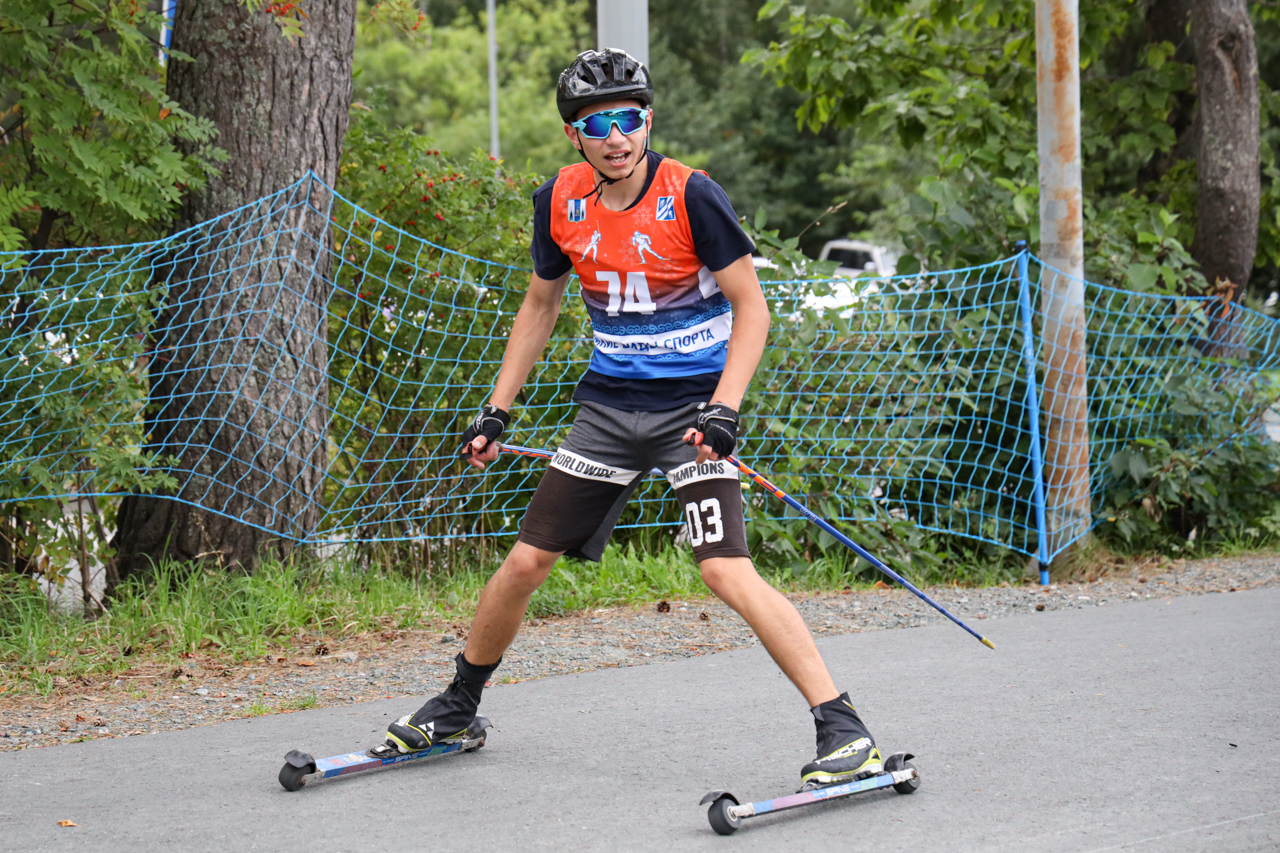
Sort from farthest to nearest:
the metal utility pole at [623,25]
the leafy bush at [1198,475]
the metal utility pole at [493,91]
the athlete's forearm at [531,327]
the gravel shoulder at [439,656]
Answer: the metal utility pole at [493,91]
the leafy bush at [1198,475]
the metal utility pole at [623,25]
the gravel shoulder at [439,656]
the athlete's forearm at [531,327]

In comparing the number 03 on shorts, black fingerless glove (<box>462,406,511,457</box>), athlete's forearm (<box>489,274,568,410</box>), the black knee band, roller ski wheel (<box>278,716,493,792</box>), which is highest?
athlete's forearm (<box>489,274,568,410</box>)

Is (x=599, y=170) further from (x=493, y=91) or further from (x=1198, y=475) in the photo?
(x=493, y=91)

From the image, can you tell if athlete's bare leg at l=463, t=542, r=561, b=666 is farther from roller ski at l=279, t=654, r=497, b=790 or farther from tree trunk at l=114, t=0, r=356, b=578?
tree trunk at l=114, t=0, r=356, b=578

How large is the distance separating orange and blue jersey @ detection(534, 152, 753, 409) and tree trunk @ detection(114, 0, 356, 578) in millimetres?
2438

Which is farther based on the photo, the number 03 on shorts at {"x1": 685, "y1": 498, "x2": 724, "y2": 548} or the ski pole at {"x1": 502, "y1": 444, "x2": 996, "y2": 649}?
the ski pole at {"x1": 502, "y1": 444, "x2": 996, "y2": 649}

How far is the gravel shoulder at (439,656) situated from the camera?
14.7ft

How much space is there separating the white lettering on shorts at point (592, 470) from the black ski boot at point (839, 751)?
0.85m

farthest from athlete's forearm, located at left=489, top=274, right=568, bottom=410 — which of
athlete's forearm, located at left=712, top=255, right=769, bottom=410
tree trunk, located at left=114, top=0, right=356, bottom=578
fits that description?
tree trunk, located at left=114, top=0, right=356, bottom=578

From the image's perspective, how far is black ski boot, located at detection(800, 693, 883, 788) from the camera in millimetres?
3398

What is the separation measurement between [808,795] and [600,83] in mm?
1952

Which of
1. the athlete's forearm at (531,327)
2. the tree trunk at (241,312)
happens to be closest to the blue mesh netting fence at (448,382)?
the tree trunk at (241,312)

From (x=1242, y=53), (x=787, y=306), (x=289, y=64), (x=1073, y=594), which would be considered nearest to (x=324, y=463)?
(x=289, y=64)

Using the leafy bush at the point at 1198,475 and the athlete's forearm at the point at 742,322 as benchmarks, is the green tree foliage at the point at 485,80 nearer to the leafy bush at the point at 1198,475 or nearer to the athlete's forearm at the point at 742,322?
the leafy bush at the point at 1198,475

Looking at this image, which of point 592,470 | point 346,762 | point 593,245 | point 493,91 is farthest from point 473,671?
point 493,91
